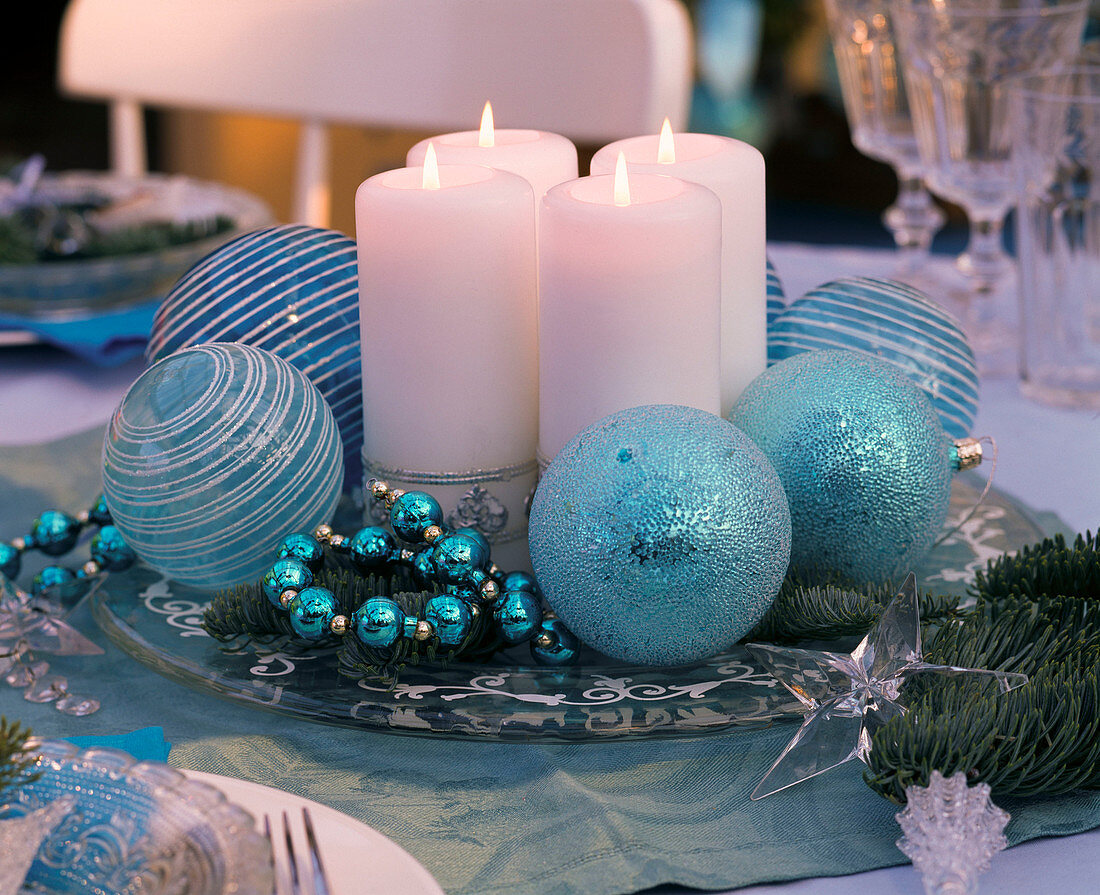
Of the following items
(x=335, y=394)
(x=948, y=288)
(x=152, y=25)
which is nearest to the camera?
(x=335, y=394)

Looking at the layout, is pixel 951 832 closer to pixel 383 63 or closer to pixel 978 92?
pixel 978 92

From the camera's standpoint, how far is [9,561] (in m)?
0.60

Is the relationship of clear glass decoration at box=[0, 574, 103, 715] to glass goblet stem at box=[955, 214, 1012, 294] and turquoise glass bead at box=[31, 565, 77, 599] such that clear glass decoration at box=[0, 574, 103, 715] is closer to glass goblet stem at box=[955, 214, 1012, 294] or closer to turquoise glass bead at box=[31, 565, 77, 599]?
turquoise glass bead at box=[31, 565, 77, 599]

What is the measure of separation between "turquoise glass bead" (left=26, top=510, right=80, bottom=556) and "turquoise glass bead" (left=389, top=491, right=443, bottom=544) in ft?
0.64

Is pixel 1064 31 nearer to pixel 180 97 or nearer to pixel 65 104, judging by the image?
pixel 180 97

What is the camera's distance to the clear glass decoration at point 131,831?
323mm

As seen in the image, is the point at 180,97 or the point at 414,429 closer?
the point at 414,429

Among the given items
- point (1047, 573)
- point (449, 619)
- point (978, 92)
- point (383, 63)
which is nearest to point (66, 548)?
point (449, 619)

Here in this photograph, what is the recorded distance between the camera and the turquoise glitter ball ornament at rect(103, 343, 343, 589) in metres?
0.52

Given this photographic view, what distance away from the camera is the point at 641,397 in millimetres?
514

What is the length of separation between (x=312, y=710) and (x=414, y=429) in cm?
14

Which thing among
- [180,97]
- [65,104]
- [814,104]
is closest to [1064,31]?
[180,97]

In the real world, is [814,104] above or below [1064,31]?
below

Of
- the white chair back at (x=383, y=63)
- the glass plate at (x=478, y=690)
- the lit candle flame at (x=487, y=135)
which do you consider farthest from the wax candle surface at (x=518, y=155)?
the white chair back at (x=383, y=63)
